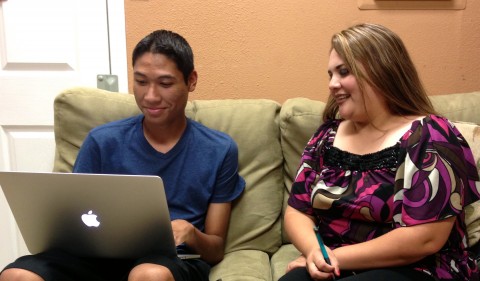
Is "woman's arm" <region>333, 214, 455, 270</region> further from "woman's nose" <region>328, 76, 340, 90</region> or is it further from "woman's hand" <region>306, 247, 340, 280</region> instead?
"woman's nose" <region>328, 76, 340, 90</region>

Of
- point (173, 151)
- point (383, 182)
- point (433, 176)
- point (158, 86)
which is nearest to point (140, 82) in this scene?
point (158, 86)

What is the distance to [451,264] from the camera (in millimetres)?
1249

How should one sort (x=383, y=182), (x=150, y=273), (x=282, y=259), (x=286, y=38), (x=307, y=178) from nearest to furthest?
(x=150, y=273), (x=383, y=182), (x=307, y=178), (x=282, y=259), (x=286, y=38)

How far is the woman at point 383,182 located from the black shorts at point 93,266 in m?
0.26

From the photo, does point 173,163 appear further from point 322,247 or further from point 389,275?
point 389,275

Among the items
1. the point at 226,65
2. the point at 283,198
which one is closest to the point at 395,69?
the point at 283,198

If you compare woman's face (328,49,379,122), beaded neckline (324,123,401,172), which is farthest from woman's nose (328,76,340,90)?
beaded neckline (324,123,401,172)

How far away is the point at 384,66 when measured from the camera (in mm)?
1282

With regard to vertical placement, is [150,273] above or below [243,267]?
above

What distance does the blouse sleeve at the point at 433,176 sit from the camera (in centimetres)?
117

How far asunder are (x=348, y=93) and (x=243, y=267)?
2.06ft

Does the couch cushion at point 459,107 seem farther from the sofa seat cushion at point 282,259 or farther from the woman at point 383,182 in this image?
the sofa seat cushion at point 282,259

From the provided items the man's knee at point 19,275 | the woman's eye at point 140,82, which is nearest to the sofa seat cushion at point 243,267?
the man's knee at point 19,275

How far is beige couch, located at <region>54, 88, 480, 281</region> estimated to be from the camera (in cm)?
168
